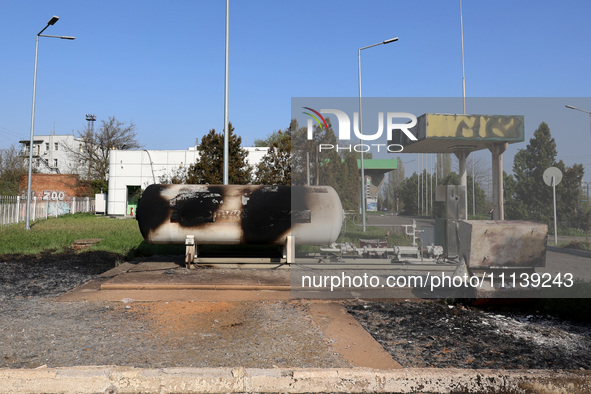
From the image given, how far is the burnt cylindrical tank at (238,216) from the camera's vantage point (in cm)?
1041

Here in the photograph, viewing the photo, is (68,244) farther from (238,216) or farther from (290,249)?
(290,249)

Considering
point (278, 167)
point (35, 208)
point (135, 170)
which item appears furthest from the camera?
point (135, 170)

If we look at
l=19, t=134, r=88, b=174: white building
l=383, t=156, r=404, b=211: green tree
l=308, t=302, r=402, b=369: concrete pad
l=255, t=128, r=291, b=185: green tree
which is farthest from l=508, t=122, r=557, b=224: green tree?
l=19, t=134, r=88, b=174: white building

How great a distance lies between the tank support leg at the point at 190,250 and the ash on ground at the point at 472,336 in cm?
479

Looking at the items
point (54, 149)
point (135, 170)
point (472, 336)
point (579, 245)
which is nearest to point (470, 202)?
point (579, 245)

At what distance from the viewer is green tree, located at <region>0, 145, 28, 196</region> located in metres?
41.2

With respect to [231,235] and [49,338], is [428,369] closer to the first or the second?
[49,338]

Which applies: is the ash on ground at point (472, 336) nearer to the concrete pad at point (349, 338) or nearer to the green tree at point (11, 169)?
the concrete pad at point (349, 338)

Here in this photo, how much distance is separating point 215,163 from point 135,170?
13.5 m

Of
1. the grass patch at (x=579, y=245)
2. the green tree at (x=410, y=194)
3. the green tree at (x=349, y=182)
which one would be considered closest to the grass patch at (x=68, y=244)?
the green tree at (x=349, y=182)

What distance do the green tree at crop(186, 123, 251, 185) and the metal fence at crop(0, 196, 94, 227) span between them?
1016cm

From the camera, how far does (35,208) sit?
2694 centimetres

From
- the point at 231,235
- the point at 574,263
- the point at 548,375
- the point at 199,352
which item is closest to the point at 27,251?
the point at 231,235

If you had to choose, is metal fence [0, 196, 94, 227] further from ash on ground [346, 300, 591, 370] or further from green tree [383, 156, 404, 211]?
ash on ground [346, 300, 591, 370]
